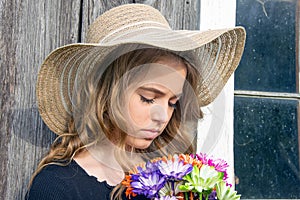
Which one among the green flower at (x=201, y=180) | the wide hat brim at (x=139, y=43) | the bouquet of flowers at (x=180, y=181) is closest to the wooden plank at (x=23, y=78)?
the wide hat brim at (x=139, y=43)

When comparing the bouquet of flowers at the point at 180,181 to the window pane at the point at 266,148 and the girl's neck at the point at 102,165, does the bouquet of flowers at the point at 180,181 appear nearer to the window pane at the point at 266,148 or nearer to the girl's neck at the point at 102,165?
the girl's neck at the point at 102,165

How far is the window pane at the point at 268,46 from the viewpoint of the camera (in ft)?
6.41

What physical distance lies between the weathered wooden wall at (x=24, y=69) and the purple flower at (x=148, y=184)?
504 millimetres

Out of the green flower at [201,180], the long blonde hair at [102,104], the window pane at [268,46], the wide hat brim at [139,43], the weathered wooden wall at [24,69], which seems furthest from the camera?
the window pane at [268,46]

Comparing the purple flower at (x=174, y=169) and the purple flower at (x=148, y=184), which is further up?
the purple flower at (x=174, y=169)

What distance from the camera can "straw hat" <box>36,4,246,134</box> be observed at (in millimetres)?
1436

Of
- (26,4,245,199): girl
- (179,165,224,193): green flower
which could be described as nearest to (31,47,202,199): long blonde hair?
(26,4,245,199): girl

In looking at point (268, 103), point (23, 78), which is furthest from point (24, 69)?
point (268, 103)

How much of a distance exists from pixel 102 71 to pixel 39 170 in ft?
1.16

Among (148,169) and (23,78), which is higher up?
(23,78)

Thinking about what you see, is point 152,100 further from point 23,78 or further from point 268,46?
point 268,46

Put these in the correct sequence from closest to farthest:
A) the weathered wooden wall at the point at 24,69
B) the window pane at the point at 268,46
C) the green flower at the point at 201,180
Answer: the green flower at the point at 201,180 < the weathered wooden wall at the point at 24,69 < the window pane at the point at 268,46

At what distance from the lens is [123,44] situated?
1.44 m

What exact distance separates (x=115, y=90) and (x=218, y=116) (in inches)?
19.6
